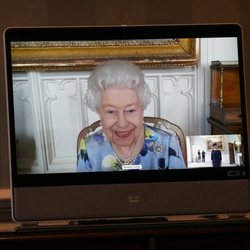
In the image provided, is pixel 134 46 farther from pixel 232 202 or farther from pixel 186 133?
pixel 232 202

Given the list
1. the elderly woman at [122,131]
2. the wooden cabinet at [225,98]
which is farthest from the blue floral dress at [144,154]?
the wooden cabinet at [225,98]

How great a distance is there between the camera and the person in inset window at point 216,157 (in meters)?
1.51

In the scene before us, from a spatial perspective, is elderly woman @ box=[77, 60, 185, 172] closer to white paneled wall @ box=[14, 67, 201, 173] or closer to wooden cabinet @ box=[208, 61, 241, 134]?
white paneled wall @ box=[14, 67, 201, 173]

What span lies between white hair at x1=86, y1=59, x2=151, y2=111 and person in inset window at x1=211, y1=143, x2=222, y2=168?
0.78 ft

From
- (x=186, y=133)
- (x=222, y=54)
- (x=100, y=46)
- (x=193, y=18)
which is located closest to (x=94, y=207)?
(x=186, y=133)

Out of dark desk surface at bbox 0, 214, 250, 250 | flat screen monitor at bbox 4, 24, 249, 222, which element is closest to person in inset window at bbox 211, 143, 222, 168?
flat screen monitor at bbox 4, 24, 249, 222

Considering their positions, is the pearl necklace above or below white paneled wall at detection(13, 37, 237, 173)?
below

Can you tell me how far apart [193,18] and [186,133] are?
515 mm

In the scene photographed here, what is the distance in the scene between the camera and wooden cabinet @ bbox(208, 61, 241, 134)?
152cm

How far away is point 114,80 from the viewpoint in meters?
1.51

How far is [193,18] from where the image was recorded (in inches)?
72.3

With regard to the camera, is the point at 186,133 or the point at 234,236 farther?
the point at 186,133

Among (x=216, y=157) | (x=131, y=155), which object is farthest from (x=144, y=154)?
(x=216, y=157)

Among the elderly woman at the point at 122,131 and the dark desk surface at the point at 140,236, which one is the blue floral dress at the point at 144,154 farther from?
the dark desk surface at the point at 140,236
